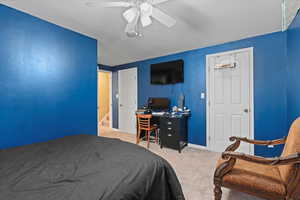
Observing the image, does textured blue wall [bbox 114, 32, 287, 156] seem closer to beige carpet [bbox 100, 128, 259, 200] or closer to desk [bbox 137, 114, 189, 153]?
desk [bbox 137, 114, 189, 153]

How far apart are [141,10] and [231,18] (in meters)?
1.42

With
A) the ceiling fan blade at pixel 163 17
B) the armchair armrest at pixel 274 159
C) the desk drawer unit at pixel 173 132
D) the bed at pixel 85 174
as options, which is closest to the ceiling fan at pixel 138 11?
the ceiling fan blade at pixel 163 17

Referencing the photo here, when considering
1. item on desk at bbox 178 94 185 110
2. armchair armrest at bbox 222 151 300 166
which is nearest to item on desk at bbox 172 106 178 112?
→ item on desk at bbox 178 94 185 110

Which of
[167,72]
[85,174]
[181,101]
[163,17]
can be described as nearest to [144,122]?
[181,101]

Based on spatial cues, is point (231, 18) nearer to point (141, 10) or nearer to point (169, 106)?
point (141, 10)

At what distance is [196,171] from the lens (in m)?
2.20

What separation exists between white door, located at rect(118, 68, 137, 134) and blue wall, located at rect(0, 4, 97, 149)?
194 cm

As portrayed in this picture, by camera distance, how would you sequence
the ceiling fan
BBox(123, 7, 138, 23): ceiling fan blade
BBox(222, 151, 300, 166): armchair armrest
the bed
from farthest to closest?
1. BBox(123, 7, 138, 23): ceiling fan blade
2. the ceiling fan
3. BBox(222, 151, 300, 166): armchair armrest
4. the bed

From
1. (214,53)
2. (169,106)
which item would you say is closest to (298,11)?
(214,53)

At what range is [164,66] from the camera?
12.4 feet

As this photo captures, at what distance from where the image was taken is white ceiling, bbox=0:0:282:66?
1.77 metres

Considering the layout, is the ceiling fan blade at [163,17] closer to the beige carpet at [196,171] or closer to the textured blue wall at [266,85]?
the textured blue wall at [266,85]

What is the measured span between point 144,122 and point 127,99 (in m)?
1.52

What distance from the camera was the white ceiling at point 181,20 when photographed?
1769 millimetres
